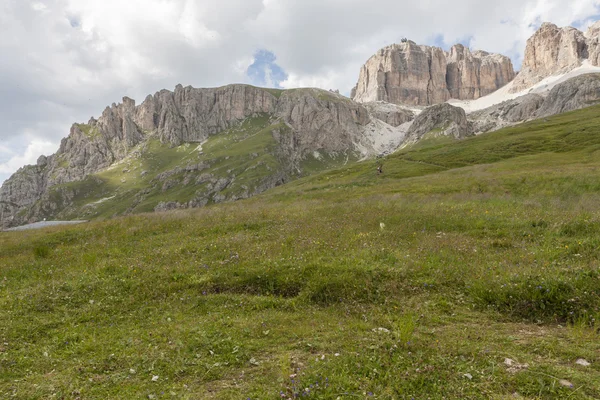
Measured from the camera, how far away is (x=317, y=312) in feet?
29.3

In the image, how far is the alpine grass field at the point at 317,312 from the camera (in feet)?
19.5

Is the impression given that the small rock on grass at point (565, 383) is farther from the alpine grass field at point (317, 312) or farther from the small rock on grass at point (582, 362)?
the small rock on grass at point (582, 362)

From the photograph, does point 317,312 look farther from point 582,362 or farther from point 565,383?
point 582,362

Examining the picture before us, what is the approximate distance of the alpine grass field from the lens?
5.95 m

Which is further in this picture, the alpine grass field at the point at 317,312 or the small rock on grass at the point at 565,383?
the alpine grass field at the point at 317,312

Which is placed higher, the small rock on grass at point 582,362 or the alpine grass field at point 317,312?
the alpine grass field at point 317,312

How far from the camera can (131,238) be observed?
17016 mm

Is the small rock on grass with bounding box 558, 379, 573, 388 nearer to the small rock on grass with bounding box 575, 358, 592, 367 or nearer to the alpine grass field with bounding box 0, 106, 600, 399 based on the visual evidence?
the alpine grass field with bounding box 0, 106, 600, 399

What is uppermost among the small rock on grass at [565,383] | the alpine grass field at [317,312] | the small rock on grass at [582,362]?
the alpine grass field at [317,312]

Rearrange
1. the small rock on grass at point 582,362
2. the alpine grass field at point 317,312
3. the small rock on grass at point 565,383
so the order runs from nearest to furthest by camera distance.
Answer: the small rock on grass at point 565,383, the small rock on grass at point 582,362, the alpine grass field at point 317,312

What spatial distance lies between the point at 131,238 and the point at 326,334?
45.3ft

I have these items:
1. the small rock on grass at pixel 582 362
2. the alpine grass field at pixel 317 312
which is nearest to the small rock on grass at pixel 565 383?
the alpine grass field at pixel 317 312

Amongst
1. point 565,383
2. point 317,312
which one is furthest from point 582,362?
point 317,312

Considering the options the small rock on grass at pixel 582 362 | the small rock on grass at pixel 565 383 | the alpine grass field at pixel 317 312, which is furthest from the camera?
the alpine grass field at pixel 317 312
